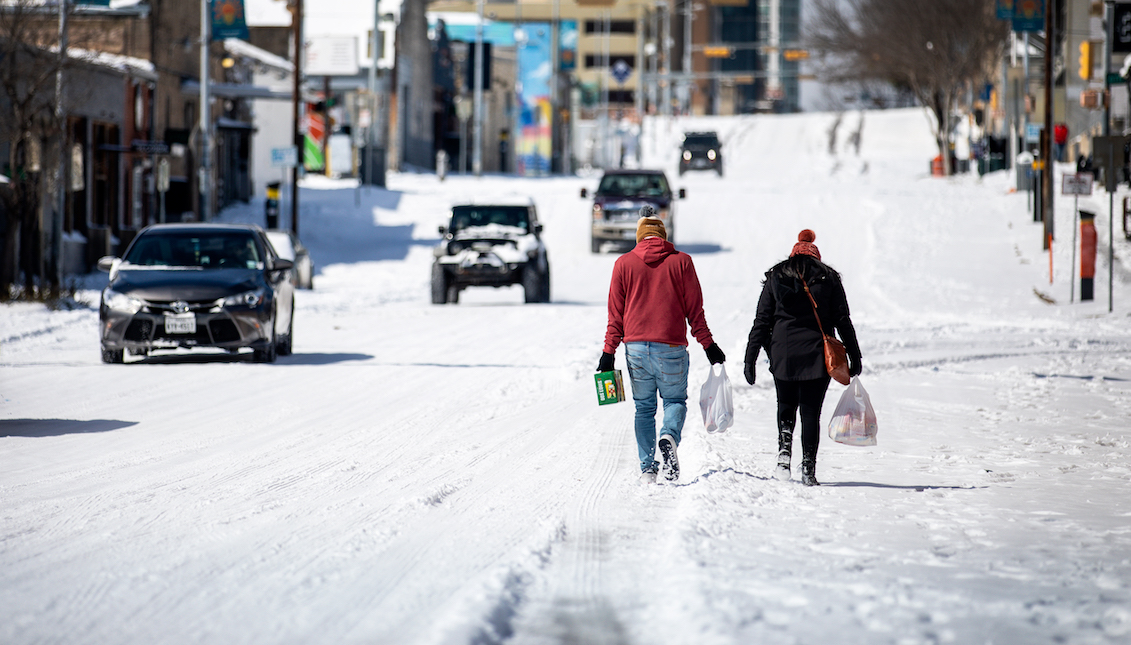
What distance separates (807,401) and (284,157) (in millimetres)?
31145

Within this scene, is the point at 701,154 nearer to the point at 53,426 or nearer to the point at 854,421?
the point at 53,426

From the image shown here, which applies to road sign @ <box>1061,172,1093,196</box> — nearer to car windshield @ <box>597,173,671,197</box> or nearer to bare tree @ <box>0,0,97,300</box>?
car windshield @ <box>597,173,671,197</box>

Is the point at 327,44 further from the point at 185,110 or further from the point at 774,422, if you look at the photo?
the point at 774,422

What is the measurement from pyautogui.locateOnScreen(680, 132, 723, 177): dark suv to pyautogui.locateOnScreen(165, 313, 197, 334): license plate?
43.1m

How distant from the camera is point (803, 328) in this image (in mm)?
8555

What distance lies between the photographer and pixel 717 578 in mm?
6039

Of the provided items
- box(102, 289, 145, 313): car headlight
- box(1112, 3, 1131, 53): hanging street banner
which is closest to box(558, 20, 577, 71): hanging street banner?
box(1112, 3, 1131, 53): hanging street banner

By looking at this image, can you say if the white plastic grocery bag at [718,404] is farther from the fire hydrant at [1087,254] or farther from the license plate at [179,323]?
the fire hydrant at [1087,254]

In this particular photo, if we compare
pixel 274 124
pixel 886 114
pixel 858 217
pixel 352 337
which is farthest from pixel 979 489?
pixel 886 114

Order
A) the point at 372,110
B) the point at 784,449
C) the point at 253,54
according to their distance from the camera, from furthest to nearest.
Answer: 1. the point at 372,110
2. the point at 253,54
3. the point at 784,449

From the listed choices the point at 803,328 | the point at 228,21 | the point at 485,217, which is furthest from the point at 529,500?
the point at 228,21

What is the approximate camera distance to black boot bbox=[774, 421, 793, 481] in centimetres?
881

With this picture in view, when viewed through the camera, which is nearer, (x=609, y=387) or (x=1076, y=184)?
(x=609, y=387)

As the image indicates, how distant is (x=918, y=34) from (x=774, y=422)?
53589 millimetres
